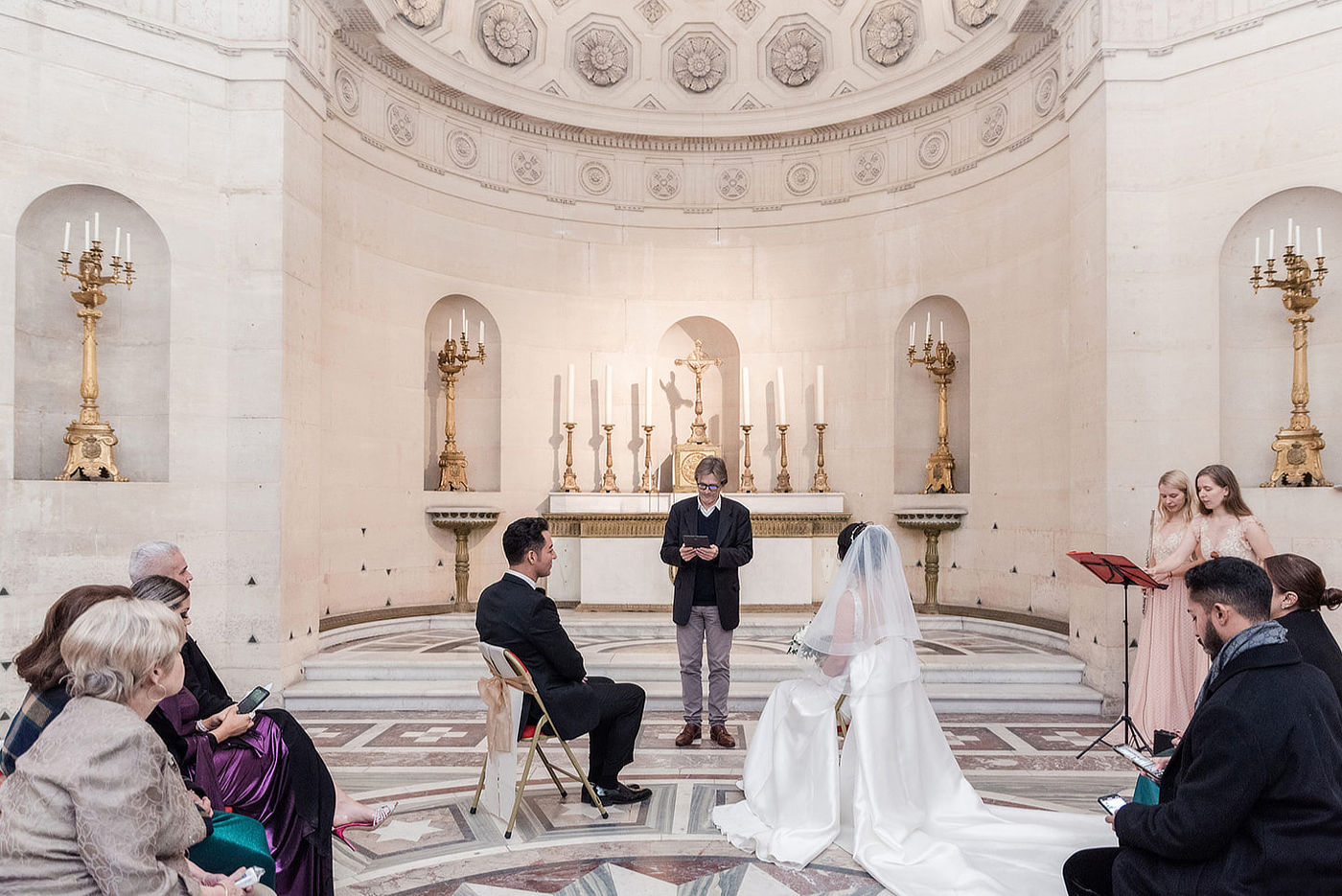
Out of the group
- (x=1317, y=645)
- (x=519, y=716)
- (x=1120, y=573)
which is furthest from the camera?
(x=1120, y=573)

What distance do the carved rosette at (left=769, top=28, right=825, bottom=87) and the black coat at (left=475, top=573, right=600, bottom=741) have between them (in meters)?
8.49

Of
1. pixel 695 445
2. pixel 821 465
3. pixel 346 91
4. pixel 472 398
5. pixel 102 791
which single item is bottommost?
pixel 102 791

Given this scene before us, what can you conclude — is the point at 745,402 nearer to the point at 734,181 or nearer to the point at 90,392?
the point at 734,181

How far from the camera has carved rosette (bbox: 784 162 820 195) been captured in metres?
11.0

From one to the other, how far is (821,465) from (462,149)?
5342mm

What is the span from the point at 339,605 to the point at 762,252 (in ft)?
20.6

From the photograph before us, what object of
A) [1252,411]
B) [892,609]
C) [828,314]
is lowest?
[892,609]

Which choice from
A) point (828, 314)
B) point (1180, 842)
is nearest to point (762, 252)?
point (828, 314)

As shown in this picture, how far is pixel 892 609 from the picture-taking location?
4.28 meters

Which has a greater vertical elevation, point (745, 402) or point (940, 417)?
point (745, 402)

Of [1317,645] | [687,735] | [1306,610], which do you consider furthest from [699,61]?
[1317,645]

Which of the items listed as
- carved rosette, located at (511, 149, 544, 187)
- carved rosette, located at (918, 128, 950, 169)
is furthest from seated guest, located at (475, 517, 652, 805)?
carved rosette, located at (918, 128, 950, 169)

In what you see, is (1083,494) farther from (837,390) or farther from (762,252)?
(762,252)

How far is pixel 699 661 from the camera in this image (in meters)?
5.85
